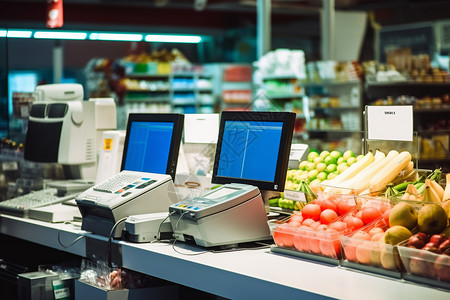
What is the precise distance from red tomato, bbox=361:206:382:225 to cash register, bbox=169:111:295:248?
1.40ft

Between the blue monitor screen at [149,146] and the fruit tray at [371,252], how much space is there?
120 centimetres

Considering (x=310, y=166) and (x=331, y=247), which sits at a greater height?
(x=310, y=166)

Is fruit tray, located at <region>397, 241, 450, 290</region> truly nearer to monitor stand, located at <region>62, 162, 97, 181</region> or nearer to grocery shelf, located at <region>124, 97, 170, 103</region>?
monitor stand, located at <region>62, 162, 97, 181</region>

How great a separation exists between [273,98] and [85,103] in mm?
7455

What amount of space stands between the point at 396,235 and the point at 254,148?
909mm

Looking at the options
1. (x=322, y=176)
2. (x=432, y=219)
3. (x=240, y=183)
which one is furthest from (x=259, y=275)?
(x=322, y=176)

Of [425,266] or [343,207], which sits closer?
[425,266]

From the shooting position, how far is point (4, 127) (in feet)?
15.5

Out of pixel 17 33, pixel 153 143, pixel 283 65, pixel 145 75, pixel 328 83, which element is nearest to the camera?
pixel 153 143

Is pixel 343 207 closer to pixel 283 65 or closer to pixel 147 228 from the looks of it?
pixel 147 228

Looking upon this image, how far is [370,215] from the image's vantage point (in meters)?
2.43

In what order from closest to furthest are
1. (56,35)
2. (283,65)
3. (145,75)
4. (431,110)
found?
(56,35) < (431,110) < (283,65) < (145,75)

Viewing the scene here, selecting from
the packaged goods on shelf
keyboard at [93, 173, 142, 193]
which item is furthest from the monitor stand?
the packaged goods on shelf

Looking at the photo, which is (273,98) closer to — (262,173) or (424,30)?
(424,30)
